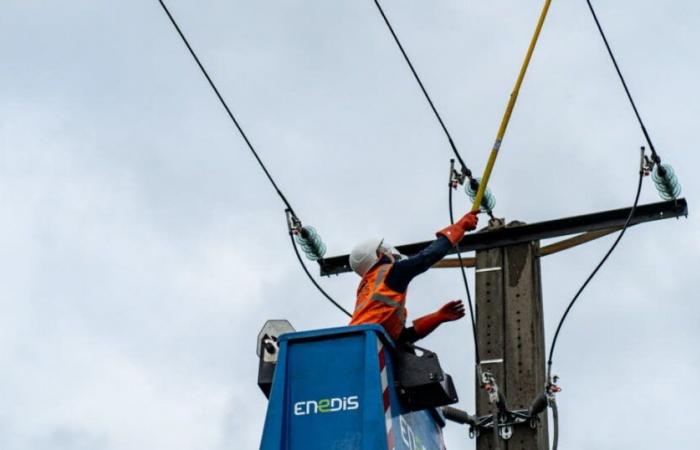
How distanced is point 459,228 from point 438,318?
1.54 feet

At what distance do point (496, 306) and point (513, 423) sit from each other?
818 mm

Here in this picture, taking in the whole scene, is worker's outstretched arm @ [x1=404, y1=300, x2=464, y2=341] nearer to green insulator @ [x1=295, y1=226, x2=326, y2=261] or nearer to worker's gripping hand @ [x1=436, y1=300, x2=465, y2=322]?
worker's gripping hand @ [x1=436, y1=300, x2=465, y2=322]

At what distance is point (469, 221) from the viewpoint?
255 inches

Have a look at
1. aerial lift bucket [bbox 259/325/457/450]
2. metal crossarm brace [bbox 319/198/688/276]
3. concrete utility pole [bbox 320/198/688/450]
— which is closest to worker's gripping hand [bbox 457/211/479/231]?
aerial lift bucket [bbox 259/325/457/450]

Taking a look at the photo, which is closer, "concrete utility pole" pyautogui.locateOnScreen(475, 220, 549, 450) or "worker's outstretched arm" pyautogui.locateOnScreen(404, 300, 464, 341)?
"worker's outstretched arm" pyautogui.locateOnScreen(404, 300, 464, 341)

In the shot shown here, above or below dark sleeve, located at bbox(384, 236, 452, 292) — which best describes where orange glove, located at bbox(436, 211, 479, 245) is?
above

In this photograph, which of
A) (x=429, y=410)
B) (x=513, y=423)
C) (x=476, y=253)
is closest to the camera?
(x=429, y=410)

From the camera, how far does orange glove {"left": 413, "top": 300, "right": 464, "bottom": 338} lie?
259 inches

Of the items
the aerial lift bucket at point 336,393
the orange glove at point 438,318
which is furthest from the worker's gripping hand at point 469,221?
the aerial lift bucket at point 336,393

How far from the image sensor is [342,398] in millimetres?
5656

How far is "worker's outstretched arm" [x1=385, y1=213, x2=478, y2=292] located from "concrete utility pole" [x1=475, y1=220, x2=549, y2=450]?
217 cm

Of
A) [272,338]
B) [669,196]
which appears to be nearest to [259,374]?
[272,338]

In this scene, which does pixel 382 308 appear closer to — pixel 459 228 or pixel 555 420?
pixel 459 228

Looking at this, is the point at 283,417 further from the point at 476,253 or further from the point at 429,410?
the point at 476,253
